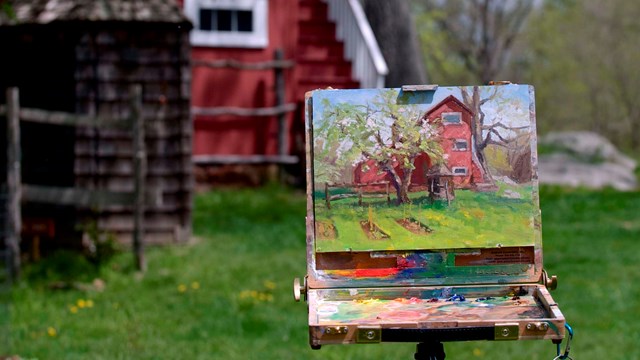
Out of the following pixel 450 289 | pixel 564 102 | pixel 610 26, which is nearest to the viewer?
pixel 450 289

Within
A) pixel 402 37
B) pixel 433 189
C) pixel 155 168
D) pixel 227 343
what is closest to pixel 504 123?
pixel 433 189

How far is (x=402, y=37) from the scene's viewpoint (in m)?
9.96

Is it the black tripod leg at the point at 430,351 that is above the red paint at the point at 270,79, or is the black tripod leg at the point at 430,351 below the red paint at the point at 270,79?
below

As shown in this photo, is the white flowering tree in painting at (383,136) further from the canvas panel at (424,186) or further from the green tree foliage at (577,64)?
the green tree foliage at (577,64)

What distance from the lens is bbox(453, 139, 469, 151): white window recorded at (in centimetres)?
471

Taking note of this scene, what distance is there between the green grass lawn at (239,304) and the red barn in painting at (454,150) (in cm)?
354

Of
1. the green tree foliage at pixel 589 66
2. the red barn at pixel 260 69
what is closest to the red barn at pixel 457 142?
the red barn at pixel 260 69

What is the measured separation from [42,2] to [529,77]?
87.5ft

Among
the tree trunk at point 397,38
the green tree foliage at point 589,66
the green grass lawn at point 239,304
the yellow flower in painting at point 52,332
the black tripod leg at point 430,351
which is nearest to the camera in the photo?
the black tripod leg at point 430,351

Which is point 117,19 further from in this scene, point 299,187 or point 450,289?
point 450,289

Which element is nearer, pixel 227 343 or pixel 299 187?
pixel 227 343

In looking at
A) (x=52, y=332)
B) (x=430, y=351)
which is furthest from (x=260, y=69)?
(x=430, y=351)

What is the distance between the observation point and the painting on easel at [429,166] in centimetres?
465

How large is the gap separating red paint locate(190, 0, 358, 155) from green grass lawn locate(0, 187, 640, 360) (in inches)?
99.3
